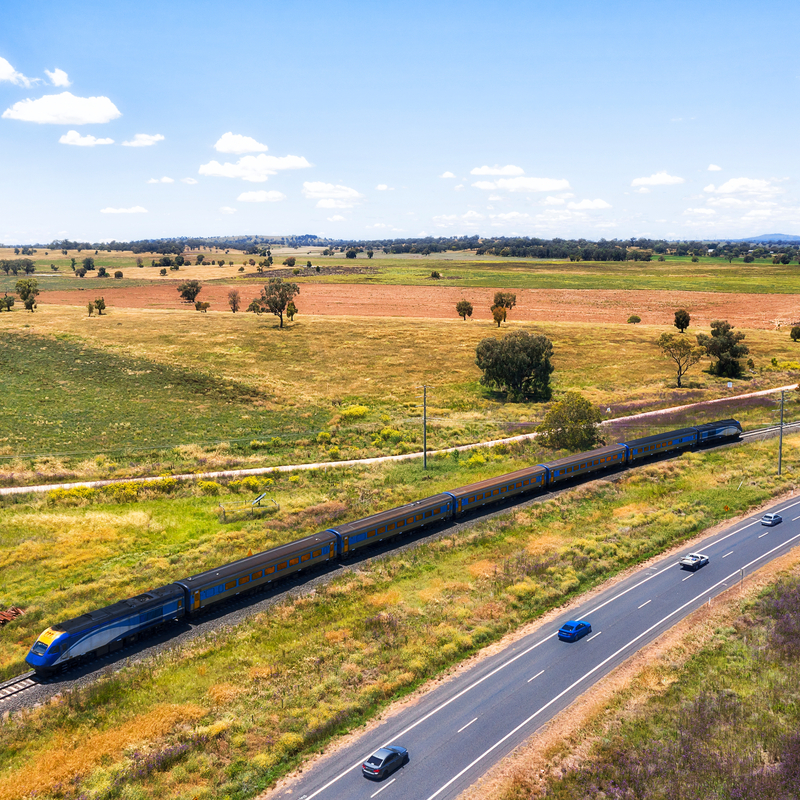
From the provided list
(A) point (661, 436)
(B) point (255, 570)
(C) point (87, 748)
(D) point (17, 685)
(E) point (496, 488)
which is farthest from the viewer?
(A) point (661, 436)

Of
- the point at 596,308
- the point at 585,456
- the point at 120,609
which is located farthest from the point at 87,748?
the point at 596,308

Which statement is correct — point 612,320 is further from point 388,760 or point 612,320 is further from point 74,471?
point 388,760

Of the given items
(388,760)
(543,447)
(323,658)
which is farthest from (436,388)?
(388,760)

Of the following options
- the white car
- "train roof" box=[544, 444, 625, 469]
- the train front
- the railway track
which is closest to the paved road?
the white car

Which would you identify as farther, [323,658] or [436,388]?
[436,388]

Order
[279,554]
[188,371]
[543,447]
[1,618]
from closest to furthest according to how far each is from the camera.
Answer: [1,618] < [279,554] < [543,447] < [188,371]

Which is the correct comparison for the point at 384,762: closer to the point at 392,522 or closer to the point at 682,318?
the point at 392,522

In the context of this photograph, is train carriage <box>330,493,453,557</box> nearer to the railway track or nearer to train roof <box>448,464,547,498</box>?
train roof <box>448,464,547,498</box>
